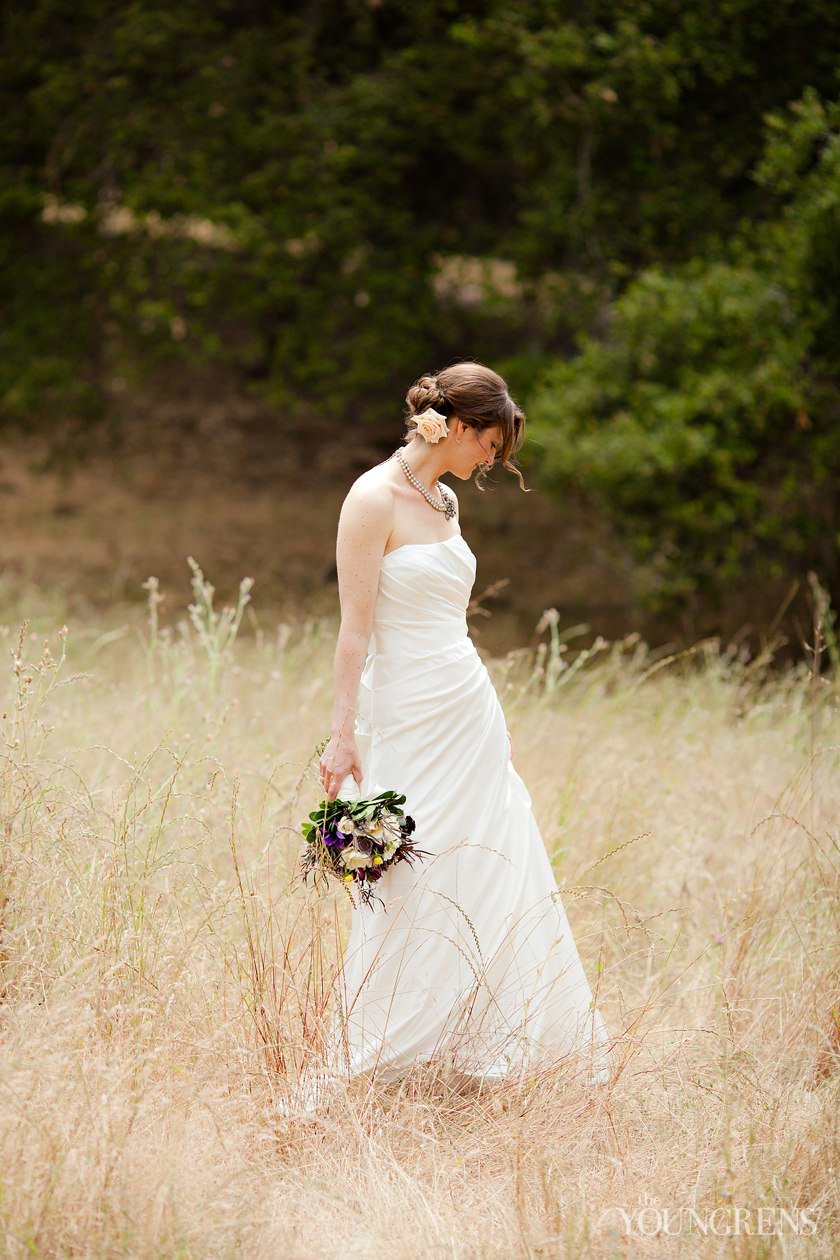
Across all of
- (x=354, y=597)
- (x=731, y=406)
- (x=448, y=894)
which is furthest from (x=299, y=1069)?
(x=731, y=406)

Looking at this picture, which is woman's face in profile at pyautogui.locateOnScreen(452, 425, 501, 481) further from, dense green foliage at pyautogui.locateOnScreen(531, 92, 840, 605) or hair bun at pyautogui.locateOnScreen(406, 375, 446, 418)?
dense green foliage at pyautogui.locateOnScreen(531, 92, 840, 605)

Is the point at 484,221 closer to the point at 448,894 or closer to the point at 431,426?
the point at 431,426

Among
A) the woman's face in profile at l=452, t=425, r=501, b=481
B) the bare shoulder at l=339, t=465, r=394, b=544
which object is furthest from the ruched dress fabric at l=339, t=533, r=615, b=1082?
the woman's face in profile at l=452, t=425, r=501, b=481

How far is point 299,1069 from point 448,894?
636 mm

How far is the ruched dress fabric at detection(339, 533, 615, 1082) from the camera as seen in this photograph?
3.52 metres

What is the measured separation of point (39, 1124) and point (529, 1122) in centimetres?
130

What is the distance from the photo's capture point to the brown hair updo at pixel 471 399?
3.63 metres

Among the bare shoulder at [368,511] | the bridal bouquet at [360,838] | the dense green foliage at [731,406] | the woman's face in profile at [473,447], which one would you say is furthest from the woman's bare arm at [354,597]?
the dense green foliage at [731,406]

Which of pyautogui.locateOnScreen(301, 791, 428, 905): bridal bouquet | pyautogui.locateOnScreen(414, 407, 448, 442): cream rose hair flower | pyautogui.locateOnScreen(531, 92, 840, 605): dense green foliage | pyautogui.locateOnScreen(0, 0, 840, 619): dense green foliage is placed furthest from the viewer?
pyautogui.locateOnScreen(0, 0, 840, 619): dense green foliage

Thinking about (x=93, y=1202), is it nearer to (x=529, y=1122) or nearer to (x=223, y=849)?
(x=529, y=1122)

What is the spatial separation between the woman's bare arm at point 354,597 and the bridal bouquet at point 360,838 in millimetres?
130

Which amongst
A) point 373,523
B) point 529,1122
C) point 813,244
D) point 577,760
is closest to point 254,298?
point 813,244

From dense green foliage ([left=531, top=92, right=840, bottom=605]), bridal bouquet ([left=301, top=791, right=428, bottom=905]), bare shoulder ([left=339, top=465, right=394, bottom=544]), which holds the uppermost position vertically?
bare shoulder ([left=339, top=465, right=394, bottom=544])

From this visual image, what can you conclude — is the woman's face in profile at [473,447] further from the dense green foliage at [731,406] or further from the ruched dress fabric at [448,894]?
the dense green foliage at [731,406]
